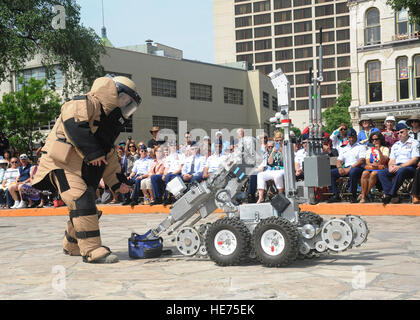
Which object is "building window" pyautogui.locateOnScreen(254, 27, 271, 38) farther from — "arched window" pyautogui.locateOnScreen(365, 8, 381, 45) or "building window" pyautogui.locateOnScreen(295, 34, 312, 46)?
"arched window" pyautogui.locateOnScreen(365, 8, 381, 45)

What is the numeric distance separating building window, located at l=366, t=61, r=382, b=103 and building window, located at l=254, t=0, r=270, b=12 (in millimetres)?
58552

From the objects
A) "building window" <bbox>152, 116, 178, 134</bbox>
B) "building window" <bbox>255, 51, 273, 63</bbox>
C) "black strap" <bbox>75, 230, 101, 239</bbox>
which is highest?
"building window" <bbox>255, 51, 273, 63</bbox>

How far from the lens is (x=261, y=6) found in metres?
91.0

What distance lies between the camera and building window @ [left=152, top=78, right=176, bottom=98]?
40.2 meters

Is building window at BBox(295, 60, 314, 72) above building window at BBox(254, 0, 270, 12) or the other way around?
the other way around

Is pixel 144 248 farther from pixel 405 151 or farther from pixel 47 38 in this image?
pixel 47 38

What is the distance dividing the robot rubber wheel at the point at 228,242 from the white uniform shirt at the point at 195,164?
701 cm

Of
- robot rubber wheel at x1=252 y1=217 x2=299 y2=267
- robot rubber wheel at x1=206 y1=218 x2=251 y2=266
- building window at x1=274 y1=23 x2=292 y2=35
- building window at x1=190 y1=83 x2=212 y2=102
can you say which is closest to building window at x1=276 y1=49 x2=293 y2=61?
building window at x1=274 y1=23 x2=292 y2=35

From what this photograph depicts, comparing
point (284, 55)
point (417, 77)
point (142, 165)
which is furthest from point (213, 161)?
point (284, 55)

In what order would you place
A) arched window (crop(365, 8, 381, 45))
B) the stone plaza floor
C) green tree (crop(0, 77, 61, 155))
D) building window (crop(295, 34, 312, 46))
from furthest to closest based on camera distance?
building window (crop(295, 34, 312, 46)) → arched window (crop(365, 8, 381, 45)) → green tree (crop(0, 77, 61, 155)) → the stone plaza floor

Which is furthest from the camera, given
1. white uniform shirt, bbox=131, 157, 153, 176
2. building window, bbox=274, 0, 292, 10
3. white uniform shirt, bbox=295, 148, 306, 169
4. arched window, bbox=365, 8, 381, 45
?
building window, bbox=274, 0, 292, 10

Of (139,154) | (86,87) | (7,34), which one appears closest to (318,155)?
(139,154)

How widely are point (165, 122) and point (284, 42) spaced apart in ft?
182

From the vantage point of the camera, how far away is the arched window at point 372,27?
1405 inches
